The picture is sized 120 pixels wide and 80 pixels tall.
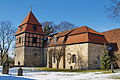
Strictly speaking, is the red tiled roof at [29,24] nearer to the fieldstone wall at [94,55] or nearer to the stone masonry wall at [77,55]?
the stone masonry wall at [77,55]

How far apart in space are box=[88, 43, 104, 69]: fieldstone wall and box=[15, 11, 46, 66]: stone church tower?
1388 cm

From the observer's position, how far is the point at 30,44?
1284 inches

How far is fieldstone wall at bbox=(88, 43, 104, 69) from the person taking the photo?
78.1ft

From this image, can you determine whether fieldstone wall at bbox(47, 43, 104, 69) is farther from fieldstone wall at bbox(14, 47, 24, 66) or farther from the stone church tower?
fieldstone wall at bbox(14, 47, 24, 66)

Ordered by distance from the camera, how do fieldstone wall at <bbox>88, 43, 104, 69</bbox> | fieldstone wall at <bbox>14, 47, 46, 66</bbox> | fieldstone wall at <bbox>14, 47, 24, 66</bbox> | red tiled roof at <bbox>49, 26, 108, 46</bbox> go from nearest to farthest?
fieldstone wall at <bbox>88, 43, 104, 69</bbox> → red tiled roof at <bbox>49, 26, 108, 46</bbox> → fieldstone wall at <bbox>14, 47, 46, 66</bbox> → fieldstone wall at <bbox>14, 47, 24, 66</bbox>

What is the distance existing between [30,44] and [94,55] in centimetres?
1480

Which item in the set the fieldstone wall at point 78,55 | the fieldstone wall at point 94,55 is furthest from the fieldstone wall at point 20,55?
the fieldstone wall at point 94,55

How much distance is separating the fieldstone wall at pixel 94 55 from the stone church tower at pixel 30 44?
547 inches

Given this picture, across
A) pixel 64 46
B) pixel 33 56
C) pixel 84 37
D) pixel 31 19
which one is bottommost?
pixel 33 56

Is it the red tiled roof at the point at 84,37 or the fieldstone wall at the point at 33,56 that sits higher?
the red tiled roof at the point at 84,37

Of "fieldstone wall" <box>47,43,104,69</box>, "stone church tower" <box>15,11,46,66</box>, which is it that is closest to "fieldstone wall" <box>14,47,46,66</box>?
"stone church tower" <box>15,11,46,66</box>

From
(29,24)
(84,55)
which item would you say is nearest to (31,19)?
(29,24)

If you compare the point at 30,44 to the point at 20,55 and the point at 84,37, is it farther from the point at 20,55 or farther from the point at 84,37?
the point at 84,37

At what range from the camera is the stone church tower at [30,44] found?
31859 mm
